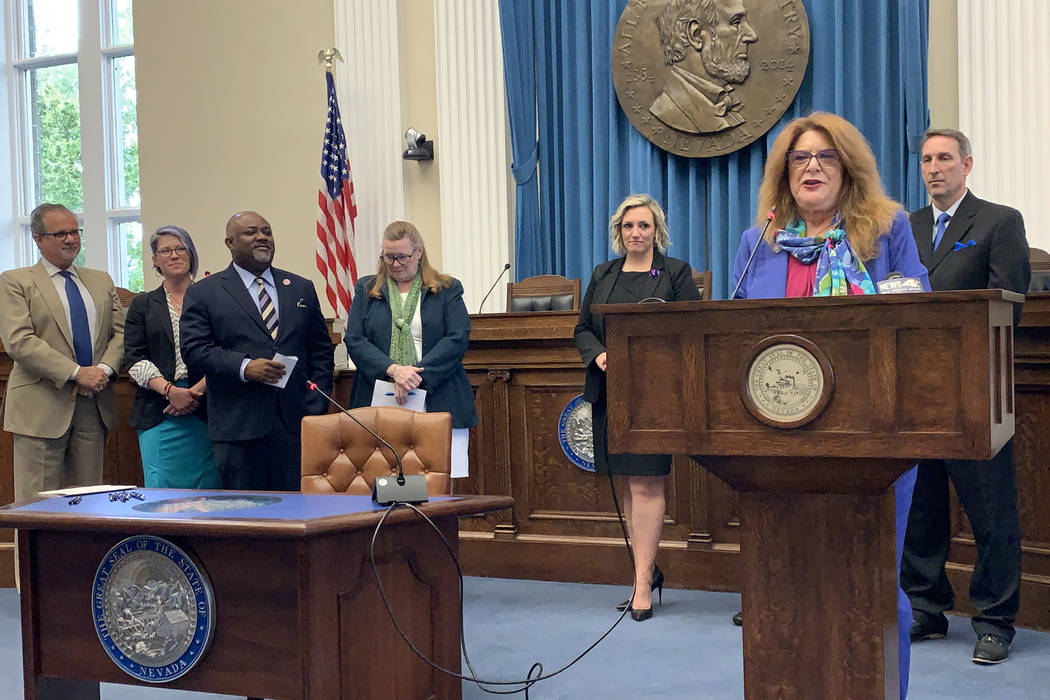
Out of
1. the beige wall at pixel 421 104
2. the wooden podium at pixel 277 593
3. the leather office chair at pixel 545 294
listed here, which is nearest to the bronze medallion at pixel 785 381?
the wooden podium at pixel 277 593

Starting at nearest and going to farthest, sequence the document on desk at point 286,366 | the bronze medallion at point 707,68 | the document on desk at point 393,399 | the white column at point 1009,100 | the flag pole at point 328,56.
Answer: the document on desk at point 286,366 < the document on desk at point 393,399 < the white column at point 1009,100 < the bronze medallion at point 707,68 < the flag pole at point 328,56

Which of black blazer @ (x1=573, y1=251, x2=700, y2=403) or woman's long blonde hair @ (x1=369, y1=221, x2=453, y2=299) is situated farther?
woman's long blonde hair @ (x1=369, y1=221, x2=453, y2=299)

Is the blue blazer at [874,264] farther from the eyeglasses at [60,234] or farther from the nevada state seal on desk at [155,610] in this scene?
the eyeglasses at [60,234]

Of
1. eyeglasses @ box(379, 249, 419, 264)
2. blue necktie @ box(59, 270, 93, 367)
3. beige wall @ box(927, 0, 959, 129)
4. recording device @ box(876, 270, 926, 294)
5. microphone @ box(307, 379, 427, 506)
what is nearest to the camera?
recording device @ box(876, 270, 926, 294)

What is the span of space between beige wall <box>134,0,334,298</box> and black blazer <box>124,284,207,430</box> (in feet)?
10.1

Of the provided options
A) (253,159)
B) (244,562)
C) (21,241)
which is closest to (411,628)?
(244,562)

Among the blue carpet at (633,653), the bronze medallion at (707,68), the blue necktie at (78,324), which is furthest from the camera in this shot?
the bronze medallion at (707,68)

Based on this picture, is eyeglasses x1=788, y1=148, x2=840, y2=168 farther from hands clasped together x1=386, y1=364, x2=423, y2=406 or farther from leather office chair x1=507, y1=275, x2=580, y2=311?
leather office chair x1=507, y1=275, x2=580, y2=311

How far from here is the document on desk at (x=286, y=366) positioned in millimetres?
3597

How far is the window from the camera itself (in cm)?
899

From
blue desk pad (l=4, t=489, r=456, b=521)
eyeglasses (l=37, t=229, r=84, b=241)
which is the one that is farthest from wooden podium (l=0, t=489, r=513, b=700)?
eyeglasses (l=37, t=229, r=84, b=241)

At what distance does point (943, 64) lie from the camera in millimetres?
5477

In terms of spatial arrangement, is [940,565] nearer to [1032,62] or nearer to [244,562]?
[244,562]

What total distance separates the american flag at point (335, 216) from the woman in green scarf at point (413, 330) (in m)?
2.59
